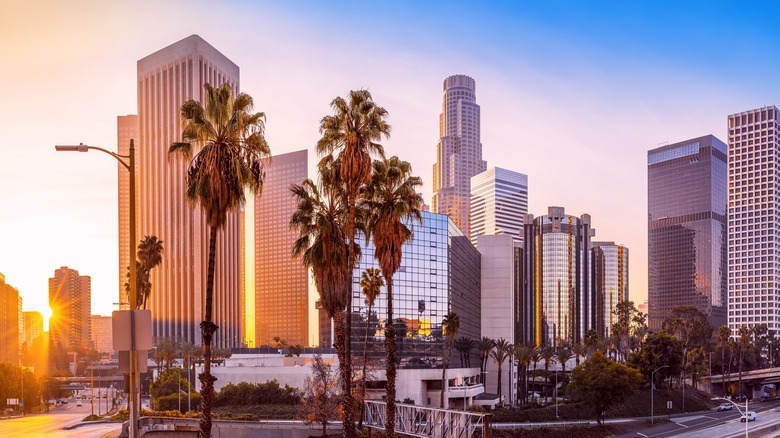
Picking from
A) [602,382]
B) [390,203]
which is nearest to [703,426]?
[602,382]

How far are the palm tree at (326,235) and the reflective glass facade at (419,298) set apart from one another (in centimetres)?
6610

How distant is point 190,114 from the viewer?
30.5 metres

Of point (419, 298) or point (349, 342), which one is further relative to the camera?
point (419, 298)

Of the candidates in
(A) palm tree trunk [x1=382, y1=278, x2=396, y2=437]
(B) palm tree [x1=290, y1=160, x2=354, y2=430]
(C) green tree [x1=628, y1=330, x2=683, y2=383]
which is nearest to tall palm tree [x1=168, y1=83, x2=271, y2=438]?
(B) palm tree [x1=290, y1=160, x2=354, y2=430]

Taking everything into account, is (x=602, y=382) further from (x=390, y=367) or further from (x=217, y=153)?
(x=217, y=153)

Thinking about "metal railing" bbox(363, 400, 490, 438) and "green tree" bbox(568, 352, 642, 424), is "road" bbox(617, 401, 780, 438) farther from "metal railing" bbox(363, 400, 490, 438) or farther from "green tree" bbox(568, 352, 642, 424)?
"metal railing" bbox(363, 400, 490, 438)

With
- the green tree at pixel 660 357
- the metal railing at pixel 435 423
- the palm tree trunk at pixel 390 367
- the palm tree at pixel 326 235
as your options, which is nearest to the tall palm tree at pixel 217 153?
the palm tree at pixel 326 235

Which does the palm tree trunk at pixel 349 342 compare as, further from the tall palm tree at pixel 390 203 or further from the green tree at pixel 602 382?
the green tree at pixel 602 382

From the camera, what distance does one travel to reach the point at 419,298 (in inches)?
4493

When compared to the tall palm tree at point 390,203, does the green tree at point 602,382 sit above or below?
below

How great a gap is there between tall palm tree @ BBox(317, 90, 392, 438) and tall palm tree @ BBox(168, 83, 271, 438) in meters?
7.04

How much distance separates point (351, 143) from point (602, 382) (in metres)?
62.6

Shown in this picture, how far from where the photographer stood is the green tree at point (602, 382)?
89125 mm

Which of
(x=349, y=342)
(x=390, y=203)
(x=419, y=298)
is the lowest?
(x=419, y=298)
